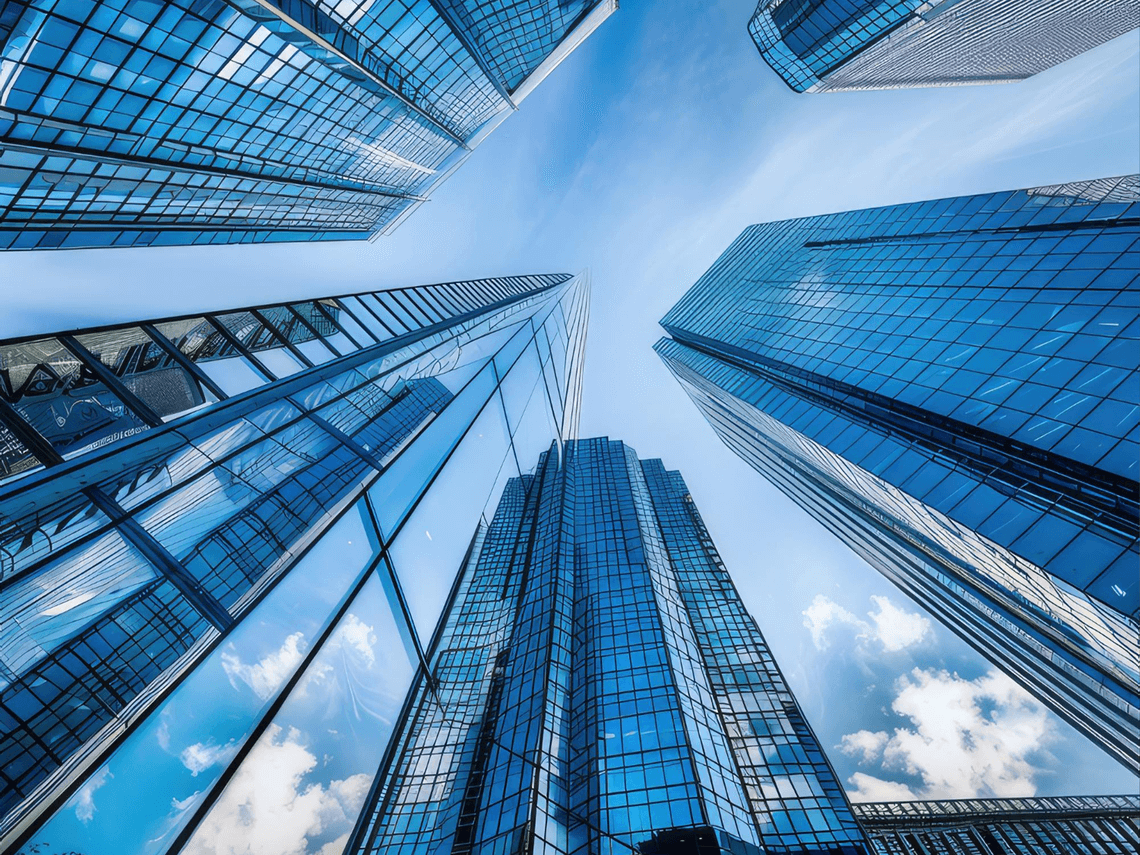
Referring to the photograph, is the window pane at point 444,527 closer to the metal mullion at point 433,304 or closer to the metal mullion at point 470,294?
the metal mullion at point 433,304

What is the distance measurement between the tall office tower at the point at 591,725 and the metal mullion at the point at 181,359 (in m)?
6.47

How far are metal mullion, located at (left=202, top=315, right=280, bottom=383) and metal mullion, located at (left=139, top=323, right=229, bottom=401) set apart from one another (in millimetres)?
1180

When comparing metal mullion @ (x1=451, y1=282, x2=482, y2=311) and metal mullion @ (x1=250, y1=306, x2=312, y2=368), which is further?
metal mullion @ (x1=451, y1=282, x2=482, y2=311)

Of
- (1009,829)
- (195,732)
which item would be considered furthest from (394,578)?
(1009,829)

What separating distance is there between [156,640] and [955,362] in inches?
1495

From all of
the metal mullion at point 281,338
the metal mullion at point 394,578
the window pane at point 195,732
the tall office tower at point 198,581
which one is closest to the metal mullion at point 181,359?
the tall office tower at point 198,581

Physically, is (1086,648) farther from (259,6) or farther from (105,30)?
(105,30)

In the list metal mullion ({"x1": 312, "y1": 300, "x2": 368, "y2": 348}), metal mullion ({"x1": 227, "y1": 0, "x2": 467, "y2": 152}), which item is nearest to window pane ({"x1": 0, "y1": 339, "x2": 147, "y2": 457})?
metal mullion ({"x1": 312, "y1": 300, "x2": 368, "y2": 348})

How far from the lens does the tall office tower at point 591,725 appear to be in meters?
24.6

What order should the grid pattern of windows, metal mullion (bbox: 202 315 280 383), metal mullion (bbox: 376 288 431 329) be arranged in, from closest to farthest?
metal mullion (bbox: 202 315 280 383)
metal mullion (bbox: 376 288 431 329)
the grid pattern of windows

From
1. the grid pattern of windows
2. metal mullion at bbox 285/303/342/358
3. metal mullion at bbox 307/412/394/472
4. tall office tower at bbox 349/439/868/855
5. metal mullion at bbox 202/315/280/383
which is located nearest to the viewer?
metal mullion at bbox 202/315/280/383

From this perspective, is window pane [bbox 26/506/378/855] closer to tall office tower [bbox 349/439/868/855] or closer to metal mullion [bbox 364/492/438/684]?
metal mullion [bbox 364/492/438/684]

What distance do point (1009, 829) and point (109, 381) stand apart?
9665 cm

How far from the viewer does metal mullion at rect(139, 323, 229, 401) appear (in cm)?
727
